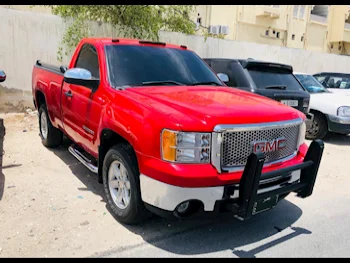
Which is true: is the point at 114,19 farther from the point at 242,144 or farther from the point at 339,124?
the point at 242,144

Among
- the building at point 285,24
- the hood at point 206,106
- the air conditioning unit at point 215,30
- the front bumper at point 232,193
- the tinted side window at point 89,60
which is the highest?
the building at point 285,24

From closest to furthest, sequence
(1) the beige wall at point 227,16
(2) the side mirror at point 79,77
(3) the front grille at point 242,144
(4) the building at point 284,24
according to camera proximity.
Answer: (3) the front grille at point 242,144 < (2) the side mirror at point 79,77 < (1) the beige wall at point 227,16 < (4) the building at point 284,24

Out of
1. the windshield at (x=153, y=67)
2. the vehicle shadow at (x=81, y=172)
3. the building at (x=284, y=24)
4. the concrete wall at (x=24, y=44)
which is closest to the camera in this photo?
the windshield at (x=153, y=67)

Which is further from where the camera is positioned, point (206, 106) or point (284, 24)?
point (284, 24)

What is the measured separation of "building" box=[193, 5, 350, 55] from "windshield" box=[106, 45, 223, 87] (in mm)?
14909

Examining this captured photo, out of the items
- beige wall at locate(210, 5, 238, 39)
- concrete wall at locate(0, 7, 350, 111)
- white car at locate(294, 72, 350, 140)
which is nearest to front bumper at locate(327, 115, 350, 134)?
white car at locate(294, 72, 350, 140)

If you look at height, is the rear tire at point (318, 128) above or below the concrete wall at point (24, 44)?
below

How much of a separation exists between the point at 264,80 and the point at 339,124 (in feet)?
7.70

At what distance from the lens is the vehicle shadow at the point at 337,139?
26.0ft

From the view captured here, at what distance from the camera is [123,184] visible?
3428 millimetres

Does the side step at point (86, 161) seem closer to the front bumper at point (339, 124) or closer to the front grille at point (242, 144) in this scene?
the front grille at point (242, 144)

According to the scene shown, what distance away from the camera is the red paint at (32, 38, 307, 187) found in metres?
2.79

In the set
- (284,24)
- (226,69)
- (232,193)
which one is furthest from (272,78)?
(284,24)

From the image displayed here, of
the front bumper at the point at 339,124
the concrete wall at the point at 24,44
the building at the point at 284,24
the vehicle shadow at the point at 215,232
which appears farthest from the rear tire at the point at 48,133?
the building at the point at 284,24
